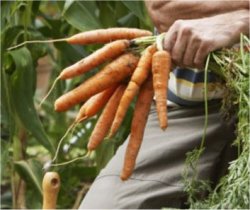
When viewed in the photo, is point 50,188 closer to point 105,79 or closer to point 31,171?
point 105,79

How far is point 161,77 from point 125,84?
0.11 meters

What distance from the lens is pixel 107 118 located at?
1876 millimetres

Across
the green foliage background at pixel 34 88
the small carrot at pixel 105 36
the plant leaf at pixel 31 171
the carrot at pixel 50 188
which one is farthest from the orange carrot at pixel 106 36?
the plant leaf at pixel 31 171

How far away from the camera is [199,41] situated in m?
1.78

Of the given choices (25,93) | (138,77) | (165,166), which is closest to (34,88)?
(25,93)

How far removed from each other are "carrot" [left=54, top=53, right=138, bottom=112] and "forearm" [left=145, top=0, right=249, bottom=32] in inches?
6.6

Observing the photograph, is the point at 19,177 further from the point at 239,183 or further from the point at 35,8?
the point at 239,183

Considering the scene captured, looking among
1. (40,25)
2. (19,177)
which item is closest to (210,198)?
(19,177)

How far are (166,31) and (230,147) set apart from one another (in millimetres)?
372

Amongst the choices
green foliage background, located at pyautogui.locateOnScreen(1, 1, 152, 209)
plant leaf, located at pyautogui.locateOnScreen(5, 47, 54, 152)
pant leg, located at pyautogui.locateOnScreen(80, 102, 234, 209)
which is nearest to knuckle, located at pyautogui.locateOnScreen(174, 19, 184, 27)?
pant leg, located at pyautogui.locateOnScreen(80, 102, 234, 209)

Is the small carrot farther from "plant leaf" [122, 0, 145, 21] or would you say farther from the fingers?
"plant leaf" [122, 0, 145, 21]

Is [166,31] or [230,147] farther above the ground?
[166,31]

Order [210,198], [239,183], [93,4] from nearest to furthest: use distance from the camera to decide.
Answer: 1. [239,183]
2. [210,198]
3. [93,4]

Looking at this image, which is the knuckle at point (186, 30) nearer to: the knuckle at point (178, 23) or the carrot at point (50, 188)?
the knuckle at point (178, 23)
